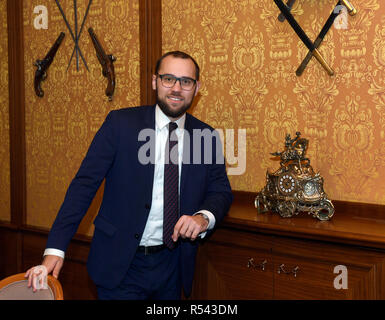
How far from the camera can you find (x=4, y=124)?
429cm

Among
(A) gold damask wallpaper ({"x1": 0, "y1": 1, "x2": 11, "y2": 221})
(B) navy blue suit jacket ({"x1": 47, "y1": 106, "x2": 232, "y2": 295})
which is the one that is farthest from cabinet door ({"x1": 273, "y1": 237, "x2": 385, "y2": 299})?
(A) gold damask wallpaper ({"x1": 0, "y1": 1, "x2": 11, "y2": 221})

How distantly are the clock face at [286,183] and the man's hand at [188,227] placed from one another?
1.82 feet

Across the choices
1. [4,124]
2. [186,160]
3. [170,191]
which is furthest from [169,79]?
[4,124]

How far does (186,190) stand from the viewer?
2365 millimetres

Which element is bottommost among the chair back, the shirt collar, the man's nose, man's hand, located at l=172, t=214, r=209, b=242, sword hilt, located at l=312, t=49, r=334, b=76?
the chair back

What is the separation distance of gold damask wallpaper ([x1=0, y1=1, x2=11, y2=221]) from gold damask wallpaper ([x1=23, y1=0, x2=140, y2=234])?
0.90ft

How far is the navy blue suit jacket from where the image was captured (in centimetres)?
221

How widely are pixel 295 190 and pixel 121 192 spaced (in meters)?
0.91

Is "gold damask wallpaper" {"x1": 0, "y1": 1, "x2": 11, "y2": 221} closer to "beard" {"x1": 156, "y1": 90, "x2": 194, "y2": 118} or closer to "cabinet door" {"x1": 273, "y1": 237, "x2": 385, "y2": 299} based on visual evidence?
"beard" {"x1": 156, "y1": 90, "x2": 194, "y2": 118}

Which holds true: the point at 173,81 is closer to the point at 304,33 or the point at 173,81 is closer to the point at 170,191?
the point at 170,191

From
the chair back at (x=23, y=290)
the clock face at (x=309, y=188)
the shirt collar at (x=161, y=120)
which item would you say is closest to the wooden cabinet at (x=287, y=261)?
the clock face at (x=309, y=188)

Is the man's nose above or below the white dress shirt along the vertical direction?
above

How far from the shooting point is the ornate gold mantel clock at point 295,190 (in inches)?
93.5

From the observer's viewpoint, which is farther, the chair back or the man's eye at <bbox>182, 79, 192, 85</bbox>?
the man's eye at <bbox>182, 79, 192, 85</bbox>
